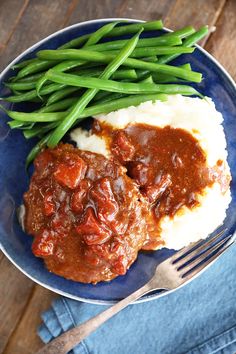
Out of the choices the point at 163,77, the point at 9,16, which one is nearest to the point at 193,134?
the point at 163,77

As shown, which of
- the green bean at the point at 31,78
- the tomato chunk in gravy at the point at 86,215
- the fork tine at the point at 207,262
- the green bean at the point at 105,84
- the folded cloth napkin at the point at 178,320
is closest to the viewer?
the tomato chunk in gravy at the point at 86,215

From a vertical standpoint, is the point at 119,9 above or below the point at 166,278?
above

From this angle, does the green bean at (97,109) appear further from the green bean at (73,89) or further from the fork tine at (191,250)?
the fork tine at (191,250)

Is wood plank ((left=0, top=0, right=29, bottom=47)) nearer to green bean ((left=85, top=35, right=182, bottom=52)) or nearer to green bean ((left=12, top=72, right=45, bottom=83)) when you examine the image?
green bean ((left=12, top=72, right=45, bottom=83))

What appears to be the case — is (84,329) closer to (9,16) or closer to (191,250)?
(191,250)

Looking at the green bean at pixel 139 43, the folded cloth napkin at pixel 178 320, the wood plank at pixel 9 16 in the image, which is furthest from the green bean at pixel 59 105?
the folded cloth napkin at pixel 178 320

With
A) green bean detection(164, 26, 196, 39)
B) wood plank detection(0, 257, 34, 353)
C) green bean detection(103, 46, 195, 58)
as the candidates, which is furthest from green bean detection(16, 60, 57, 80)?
wood plank detection(0, 257, 34, 353)

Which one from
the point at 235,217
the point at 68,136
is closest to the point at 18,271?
the point at 68,136
